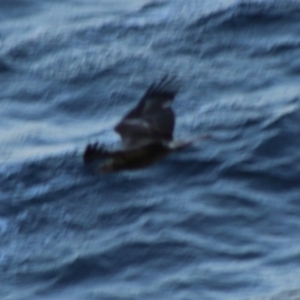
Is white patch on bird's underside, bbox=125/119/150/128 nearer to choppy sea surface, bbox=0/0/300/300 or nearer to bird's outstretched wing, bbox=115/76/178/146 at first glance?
bird's outstretched wing, bbox=115/76/178/146

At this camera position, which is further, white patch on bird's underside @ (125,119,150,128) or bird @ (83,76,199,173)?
white patch on bird's underside @ (125,119,150,128)

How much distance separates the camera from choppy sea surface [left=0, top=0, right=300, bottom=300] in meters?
9.63

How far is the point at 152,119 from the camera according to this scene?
8.02m

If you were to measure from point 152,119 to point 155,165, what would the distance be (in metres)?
3.40

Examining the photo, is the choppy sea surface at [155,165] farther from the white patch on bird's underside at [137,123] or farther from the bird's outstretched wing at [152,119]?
the white patch on bird's underside at [137,123]

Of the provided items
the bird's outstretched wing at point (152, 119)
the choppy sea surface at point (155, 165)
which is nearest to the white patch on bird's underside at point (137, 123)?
the bird's outstretched wing at point (152, 119)

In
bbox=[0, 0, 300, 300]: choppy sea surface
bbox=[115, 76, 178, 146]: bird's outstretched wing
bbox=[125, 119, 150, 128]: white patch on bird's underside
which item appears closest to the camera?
bbox=[115, 76, 178, 146]: bird's outstretched wing

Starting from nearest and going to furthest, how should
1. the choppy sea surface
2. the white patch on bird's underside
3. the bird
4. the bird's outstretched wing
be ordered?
the bird, the bird's outstretched wing, the white patch on bird's underside, the choppy sea surface

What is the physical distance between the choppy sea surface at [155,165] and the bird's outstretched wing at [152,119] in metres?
1.48

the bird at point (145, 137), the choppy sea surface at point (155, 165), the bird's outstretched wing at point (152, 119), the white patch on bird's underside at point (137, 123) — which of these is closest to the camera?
the bird at point (145, 137)

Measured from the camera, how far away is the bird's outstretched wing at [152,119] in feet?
25.2

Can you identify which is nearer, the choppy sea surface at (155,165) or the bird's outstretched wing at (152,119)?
the bird's outstretched wing at (152,119)

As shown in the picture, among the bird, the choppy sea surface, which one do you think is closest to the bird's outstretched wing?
the bird

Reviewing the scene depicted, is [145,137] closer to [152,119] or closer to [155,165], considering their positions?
[152,119]
